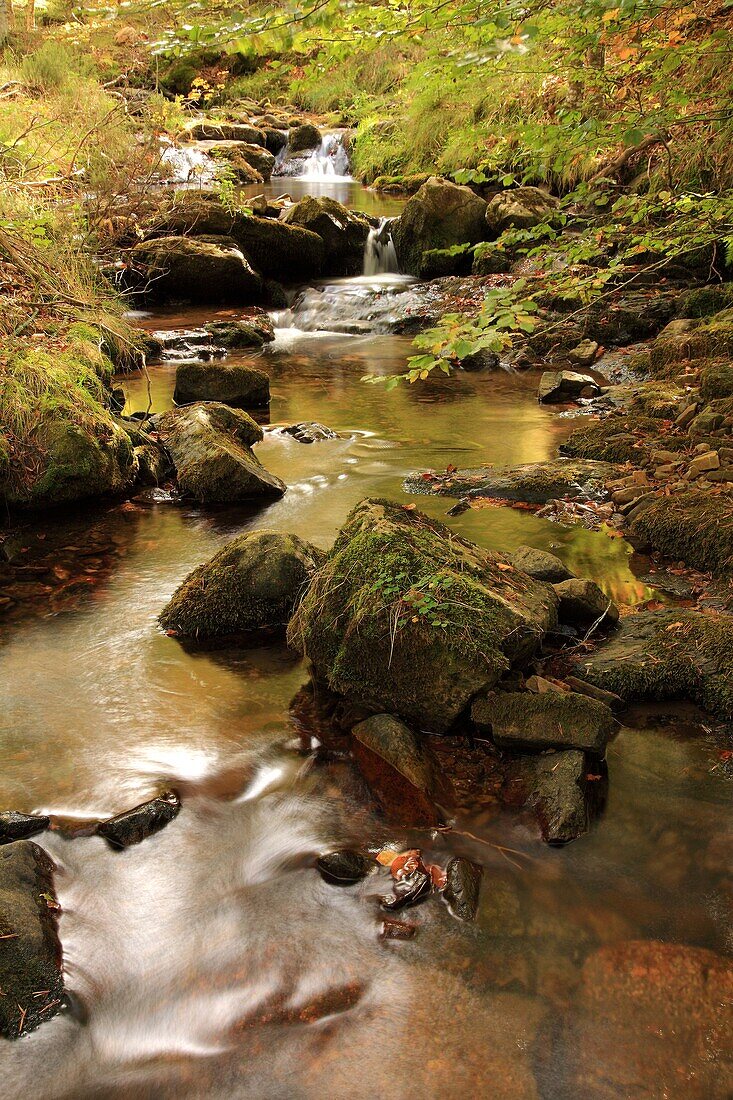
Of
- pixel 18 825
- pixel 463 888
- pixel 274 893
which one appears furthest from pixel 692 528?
pixel 18 825

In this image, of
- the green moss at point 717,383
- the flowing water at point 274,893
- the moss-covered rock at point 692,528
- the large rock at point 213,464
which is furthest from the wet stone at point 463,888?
the green moss at point 717,383

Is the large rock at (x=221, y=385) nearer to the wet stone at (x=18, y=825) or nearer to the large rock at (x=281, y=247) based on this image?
the large rock at (x=281, y=247)

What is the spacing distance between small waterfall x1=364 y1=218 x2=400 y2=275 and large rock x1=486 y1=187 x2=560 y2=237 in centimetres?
206

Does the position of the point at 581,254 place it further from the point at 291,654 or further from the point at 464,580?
the point at 291,654

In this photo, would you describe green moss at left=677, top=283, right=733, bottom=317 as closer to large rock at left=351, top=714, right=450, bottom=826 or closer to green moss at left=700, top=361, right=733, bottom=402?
green moss at left=700, top=361, right=733, bottom=402

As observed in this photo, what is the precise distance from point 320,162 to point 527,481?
2132 centimetres

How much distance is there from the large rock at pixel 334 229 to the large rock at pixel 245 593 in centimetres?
1138

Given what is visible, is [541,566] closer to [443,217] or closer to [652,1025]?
[652,1025]

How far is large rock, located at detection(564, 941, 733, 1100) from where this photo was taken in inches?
86.9

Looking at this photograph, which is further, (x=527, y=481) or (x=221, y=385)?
(x=221, y=385)

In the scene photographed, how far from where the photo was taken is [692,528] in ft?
16.9

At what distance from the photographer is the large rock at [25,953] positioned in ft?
7.66

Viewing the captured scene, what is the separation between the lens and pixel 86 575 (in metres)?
5.35

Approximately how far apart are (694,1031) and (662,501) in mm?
3945
